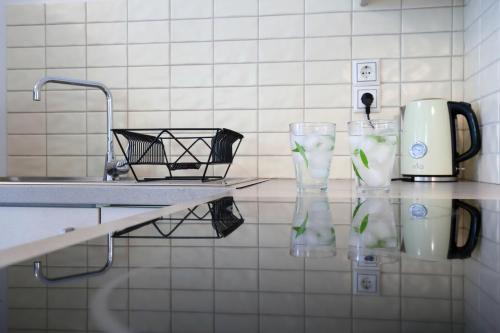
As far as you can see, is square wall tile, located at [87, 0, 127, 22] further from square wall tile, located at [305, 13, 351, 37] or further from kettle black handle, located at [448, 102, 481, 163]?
kettle black handle, located at [448, 102, 481, 163]

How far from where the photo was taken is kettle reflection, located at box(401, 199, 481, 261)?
0.91 feet

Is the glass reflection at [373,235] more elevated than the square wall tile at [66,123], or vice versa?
the square wall tile at [66,123]

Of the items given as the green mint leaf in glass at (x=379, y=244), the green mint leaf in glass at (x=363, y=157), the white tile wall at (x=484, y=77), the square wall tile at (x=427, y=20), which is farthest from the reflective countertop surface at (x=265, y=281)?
the square wall tile at (x=427, y=20)

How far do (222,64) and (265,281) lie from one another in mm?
1352

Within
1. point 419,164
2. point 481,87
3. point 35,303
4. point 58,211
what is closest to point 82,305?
point 35,303

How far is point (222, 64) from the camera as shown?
1497mm

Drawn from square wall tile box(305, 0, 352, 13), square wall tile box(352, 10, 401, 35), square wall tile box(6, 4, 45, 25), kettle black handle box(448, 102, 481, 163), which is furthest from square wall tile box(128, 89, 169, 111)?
kettle black handle box(448, 102, 481, 163)

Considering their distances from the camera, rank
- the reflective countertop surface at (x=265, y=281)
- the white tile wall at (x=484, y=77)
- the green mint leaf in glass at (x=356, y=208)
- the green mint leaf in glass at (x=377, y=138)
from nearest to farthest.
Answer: the reflective countertop surface at (x=265, y=281) < the green mint leaf in glass at (x=356, y=208) < the green mint leaf in glass at (x=377, y=138) < the white tile wall at (x=484, y=77)

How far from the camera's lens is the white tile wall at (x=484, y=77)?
3.65ft

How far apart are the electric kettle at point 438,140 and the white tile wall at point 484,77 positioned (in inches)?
1.8

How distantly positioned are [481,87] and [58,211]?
1115 millimetres

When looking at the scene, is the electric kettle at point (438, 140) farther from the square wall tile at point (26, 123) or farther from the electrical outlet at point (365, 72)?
the square wall tile at point (26, 123)

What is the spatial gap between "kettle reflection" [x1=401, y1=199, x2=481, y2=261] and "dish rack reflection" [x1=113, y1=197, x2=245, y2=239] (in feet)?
0.46

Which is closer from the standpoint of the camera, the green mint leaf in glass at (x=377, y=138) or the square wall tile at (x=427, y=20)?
the green mint leaf in glass at (x=377, y=138)
